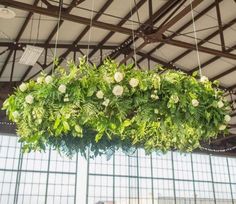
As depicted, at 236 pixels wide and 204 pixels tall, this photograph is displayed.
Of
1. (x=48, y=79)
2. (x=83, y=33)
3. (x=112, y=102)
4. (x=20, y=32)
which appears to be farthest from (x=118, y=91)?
(x=83, y=33)

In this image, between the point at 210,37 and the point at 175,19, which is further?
the point at 210,37

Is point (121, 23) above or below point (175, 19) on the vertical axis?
above

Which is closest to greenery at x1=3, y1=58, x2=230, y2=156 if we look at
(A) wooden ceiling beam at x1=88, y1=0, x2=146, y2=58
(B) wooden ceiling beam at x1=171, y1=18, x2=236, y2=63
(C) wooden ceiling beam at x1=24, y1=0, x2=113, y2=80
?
(C) wooden ceiling beam at x1=24, y1=0, x2=113, y2=80

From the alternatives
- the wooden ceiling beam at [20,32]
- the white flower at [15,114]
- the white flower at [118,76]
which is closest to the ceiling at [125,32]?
the wooden ceiling beam at [20,32]

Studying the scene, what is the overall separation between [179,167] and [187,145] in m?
11.6

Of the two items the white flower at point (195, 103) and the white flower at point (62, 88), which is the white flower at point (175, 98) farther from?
the white flower at point (62, 88)

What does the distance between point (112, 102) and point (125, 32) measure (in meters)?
4.28

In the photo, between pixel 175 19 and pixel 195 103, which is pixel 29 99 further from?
pixel 175 19

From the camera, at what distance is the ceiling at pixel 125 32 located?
21.9ft

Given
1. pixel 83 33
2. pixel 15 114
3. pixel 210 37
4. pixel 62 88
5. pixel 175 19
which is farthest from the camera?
pixel 210 37

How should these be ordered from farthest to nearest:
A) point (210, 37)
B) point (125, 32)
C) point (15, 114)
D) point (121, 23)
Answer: point (210, 37) → point (121, 23) → point (125, 32) → point (15, 114)

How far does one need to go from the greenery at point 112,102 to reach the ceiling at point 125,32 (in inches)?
138

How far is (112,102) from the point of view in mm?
2293

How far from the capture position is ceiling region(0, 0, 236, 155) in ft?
21.9
